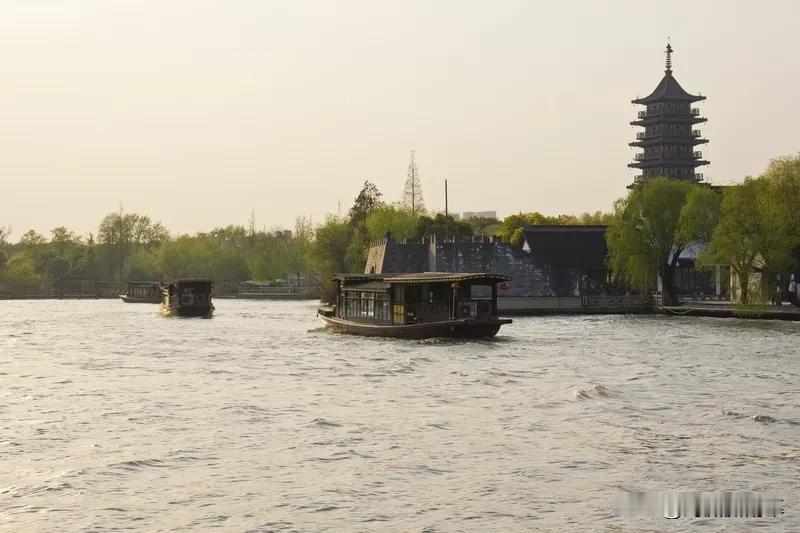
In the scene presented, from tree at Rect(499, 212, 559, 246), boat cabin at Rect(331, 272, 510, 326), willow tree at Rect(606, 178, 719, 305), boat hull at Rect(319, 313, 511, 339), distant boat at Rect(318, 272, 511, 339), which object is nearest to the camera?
boat hull at Rect(319, 313, 511, 339)

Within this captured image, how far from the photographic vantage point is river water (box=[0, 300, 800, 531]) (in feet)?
58.3

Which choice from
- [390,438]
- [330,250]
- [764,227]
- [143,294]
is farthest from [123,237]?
[390,438]

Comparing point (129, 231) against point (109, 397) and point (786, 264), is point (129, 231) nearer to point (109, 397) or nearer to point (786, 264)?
point (786, 264)

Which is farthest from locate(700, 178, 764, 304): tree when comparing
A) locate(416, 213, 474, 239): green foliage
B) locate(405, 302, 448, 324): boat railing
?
locate(416, 213, 474, 239): green foliage

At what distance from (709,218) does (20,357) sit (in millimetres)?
47779

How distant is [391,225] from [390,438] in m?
96.3

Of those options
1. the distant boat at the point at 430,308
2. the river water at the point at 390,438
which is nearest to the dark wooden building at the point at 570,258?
the distant boat at the point at 430,308

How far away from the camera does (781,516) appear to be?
17.1 meters

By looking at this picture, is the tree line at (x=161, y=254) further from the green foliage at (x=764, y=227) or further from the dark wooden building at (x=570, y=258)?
the green foliage at (x=764, y=227)

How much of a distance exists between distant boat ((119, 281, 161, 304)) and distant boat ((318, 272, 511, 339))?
7806cm

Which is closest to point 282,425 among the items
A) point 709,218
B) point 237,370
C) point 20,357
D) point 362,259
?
point 237,370

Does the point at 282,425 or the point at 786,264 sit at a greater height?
the point at 786,264

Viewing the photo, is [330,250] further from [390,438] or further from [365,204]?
[390,438]

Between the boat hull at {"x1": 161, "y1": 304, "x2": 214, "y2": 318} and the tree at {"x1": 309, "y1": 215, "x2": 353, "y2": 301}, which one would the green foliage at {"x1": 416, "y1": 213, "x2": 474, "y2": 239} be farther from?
the boat hull at {"x1": 161, "y1": 304, "x2": 214, "y2": 318}
